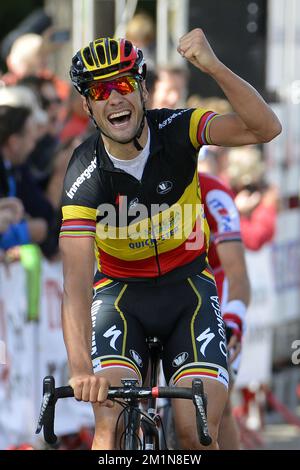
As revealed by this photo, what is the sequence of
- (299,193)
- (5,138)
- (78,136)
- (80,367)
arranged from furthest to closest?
(299,193) < (78,136) < (5,138) < (80,367)

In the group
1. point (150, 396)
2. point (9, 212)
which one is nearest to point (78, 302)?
point (150, 396)

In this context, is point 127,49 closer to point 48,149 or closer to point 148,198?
point 148,198

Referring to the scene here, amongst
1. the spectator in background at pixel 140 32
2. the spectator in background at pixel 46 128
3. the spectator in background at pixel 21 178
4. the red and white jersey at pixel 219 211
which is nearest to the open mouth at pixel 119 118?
the red and white jersey at pixel 219 211

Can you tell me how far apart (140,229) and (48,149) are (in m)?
4.21

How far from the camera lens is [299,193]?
47.3 feet

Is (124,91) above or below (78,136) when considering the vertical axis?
below

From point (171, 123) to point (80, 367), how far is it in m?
1.40

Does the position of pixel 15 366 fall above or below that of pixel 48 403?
above

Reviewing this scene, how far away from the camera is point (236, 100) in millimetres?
5867

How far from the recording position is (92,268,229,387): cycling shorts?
6.25 m

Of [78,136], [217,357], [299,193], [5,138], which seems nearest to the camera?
[217,357]

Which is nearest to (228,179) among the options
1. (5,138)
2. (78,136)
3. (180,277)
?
(78,136)

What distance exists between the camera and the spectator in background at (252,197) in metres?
12.0
